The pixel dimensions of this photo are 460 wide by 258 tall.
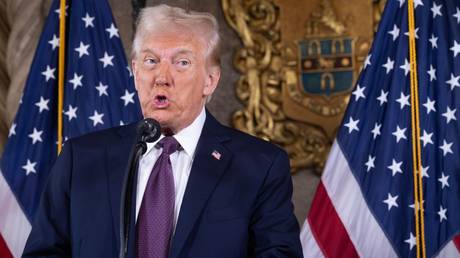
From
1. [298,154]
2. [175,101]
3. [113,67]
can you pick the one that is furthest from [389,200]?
[175,101]

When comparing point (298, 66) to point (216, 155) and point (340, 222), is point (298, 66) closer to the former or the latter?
point (340, 222)

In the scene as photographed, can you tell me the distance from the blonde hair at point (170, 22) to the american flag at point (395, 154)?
1697mm

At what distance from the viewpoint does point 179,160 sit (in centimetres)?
276

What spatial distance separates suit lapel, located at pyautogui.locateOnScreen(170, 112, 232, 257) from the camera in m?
2.58

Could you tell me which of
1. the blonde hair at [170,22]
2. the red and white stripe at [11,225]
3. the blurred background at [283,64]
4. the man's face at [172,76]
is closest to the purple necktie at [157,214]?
the man's face at [172,76]

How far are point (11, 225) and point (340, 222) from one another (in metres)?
1.62

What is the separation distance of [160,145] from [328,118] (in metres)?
2.39

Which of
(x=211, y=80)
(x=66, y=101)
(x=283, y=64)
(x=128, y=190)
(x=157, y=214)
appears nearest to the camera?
(x=128, y=190)

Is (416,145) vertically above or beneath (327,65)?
beneath

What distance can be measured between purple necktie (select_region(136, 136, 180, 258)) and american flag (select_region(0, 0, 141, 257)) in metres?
1.73

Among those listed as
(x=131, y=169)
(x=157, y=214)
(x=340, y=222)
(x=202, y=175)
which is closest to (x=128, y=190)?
(x=131, y=169)

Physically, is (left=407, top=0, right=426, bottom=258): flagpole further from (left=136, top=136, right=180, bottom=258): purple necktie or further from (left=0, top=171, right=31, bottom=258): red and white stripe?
(left=0, top=171, right=31, bottom=258): red and white stripe

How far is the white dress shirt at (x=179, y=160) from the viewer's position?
2677 millimetres

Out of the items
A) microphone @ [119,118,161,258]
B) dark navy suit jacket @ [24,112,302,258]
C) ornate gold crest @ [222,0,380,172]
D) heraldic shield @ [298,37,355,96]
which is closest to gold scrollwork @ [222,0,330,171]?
ornate gold crest @ [222,0,380,172]
